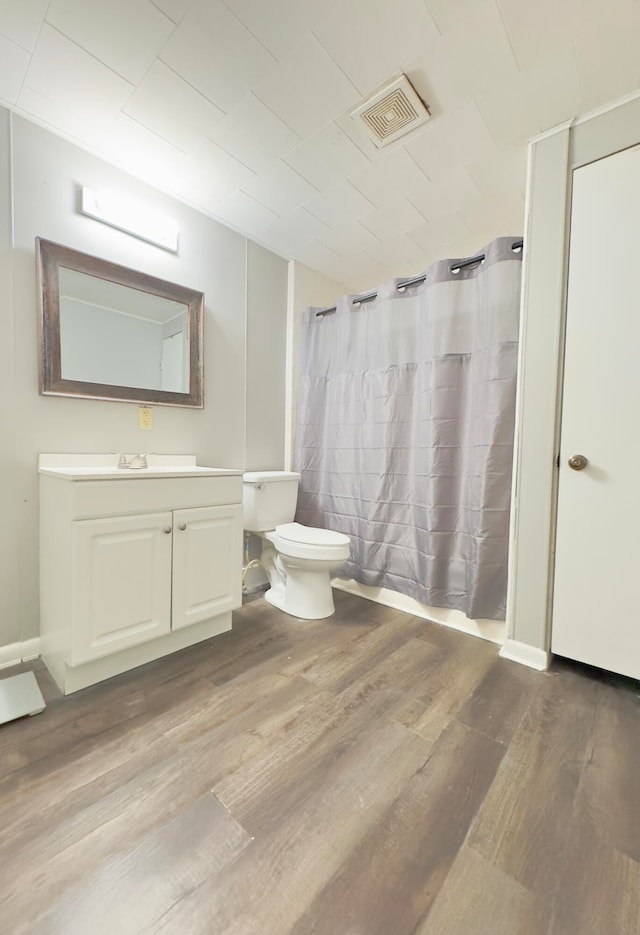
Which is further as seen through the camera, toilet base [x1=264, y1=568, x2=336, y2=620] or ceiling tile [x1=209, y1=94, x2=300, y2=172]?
toilet base [x1=264, y1=568, x2=336, y2=620]

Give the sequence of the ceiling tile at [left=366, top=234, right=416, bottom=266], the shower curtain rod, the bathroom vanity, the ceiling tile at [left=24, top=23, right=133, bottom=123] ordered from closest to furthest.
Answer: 1. the ceiling tile at [left=24, top=23, right=133, bottom=123]
2. the bathroom vanity
3. the shower curtain rod
4. the ceiling tile at [left=366, top=234, right=416, bottom=266]

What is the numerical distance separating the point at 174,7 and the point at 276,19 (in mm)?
292

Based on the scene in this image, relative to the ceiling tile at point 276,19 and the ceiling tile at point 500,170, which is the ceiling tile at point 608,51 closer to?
the ceiling tile at point 500,170

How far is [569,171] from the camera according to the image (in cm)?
144

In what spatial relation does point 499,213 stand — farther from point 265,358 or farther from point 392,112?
point 265,358

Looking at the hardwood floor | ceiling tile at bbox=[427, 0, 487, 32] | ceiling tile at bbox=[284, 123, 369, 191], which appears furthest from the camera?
ceiling tile at bbox=[284, 123, 369, 191]

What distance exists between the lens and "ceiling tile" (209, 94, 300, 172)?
1.40m

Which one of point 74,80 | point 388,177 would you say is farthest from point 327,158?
point 74,80

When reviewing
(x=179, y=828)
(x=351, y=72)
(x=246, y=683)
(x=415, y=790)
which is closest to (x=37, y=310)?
(x=351, y=72)

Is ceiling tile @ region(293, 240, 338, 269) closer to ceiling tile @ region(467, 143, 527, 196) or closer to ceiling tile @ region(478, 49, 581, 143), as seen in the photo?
ceiling tile @ region(467, 143, 527, 196)

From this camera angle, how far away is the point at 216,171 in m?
1.70

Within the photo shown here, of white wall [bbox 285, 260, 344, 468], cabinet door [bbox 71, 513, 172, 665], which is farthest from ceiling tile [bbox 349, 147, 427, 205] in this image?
cabinet door [bbox 71, 513, 172, 665]

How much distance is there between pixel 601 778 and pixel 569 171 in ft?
6.65

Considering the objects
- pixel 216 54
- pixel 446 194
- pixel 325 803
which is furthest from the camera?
pixel 446 194
